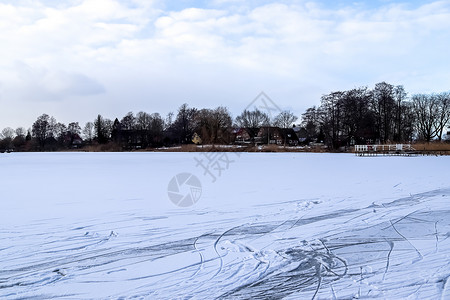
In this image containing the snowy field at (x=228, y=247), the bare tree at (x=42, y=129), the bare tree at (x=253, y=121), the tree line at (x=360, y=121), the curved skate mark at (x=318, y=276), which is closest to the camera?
the curved skate mark at (x=318, y=276)

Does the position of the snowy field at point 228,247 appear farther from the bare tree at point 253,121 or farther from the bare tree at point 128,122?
the bare tree at point 128,122

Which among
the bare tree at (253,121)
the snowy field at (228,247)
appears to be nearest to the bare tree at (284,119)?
the bare tree at (253,121)

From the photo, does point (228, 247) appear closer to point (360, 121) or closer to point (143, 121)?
point (360, 121)

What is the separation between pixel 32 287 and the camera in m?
3.27

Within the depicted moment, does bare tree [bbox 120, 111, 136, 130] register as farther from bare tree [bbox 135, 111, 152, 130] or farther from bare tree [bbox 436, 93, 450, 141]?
bare tree [bbox 436, 93, 450, 141]

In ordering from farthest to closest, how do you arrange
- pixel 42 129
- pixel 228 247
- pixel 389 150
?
1. pixel 42 129
2. pixel 389 150
3. pixel 228 247

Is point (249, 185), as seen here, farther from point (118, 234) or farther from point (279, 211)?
point (118, 234)

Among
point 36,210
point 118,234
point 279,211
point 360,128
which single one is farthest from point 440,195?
point 360,128

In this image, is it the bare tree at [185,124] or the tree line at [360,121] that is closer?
the tree line at [360,121]

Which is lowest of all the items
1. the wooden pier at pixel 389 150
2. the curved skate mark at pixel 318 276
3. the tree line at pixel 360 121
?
the curved skate mark at pixel 318 276

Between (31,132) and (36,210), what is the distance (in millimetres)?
93083

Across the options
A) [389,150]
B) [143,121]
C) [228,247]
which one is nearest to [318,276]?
[228,247]

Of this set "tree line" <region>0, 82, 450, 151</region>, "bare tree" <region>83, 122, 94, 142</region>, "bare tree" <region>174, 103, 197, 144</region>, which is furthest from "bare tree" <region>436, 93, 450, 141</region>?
"bare tree" <region>83, 122, 94, 142</region>

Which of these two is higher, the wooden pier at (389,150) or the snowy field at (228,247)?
the wooden pier at (389,150)
